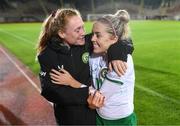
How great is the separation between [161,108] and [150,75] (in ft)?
12.3

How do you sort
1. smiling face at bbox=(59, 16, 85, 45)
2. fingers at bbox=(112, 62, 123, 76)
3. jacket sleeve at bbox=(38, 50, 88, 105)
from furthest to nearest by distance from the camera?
smiling face at bbox=(59, 16, 85, 45), jacket sleeve at bbox=(38, 50, 88, 105), fingers at bbox=(112, 62, 123, 76)

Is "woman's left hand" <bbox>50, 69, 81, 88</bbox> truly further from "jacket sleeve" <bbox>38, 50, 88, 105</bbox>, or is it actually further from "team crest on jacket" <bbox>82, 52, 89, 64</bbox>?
"team crest on jacket" <bbox>82, 52, 89, 64</bbox>

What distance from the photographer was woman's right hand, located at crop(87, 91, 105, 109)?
307 cm

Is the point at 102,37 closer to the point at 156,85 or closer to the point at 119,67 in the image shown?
the point at 119,67

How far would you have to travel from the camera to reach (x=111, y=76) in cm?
307

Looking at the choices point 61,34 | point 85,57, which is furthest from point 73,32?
point 85,57

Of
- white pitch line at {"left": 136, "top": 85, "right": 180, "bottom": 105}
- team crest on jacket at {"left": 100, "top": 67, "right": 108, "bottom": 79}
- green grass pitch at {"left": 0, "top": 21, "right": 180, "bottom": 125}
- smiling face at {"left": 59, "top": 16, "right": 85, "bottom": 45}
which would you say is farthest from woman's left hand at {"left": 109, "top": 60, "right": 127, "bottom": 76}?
white pitch line at {"left": 136, "top": 85, "right": 180, "bottom": 105}

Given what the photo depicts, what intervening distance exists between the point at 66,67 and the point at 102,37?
377mm

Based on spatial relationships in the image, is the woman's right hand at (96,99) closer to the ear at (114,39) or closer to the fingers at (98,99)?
the fingers at (98,99)

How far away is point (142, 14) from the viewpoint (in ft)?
195

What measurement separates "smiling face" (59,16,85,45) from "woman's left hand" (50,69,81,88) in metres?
0.29

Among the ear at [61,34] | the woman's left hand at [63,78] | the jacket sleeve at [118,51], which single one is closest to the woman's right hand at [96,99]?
the woman's left hand at [63,78]

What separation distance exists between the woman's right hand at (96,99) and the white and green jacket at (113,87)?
58 millimetres

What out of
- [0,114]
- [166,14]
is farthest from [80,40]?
[166,14]
